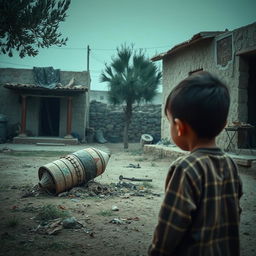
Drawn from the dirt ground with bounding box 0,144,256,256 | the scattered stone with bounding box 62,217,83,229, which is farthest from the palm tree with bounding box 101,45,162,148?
the scattered stone with bounding box 62,217,83,229

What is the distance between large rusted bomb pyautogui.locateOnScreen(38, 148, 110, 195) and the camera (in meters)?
4.23

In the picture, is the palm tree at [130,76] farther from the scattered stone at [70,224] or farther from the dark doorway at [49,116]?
the scattered stone at [70,224]

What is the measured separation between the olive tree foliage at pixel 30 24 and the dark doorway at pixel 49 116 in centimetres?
1307

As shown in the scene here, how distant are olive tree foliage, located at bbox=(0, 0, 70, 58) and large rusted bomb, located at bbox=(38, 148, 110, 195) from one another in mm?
1836

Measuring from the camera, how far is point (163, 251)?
105 centimetres

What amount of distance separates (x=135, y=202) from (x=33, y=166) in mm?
4265

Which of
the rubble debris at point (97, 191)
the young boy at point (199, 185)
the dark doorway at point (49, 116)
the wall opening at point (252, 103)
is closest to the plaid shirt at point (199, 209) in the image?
the young boy at point (199, 185)

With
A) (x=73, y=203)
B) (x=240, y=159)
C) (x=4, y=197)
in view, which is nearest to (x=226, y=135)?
(x=240, y=159)

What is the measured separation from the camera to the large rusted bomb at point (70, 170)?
13.9ft

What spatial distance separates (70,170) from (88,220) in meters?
1.19

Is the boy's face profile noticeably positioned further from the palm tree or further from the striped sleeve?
the palm tree

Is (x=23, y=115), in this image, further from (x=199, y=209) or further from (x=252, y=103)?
(x=199, y=209)

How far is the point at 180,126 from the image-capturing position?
1.14 m

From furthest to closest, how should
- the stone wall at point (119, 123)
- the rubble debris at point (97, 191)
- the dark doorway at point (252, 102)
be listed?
the stone wall at point (119, 123) → the dark doorway at point (252, 102) → the rubble debris at point (97, 191)
